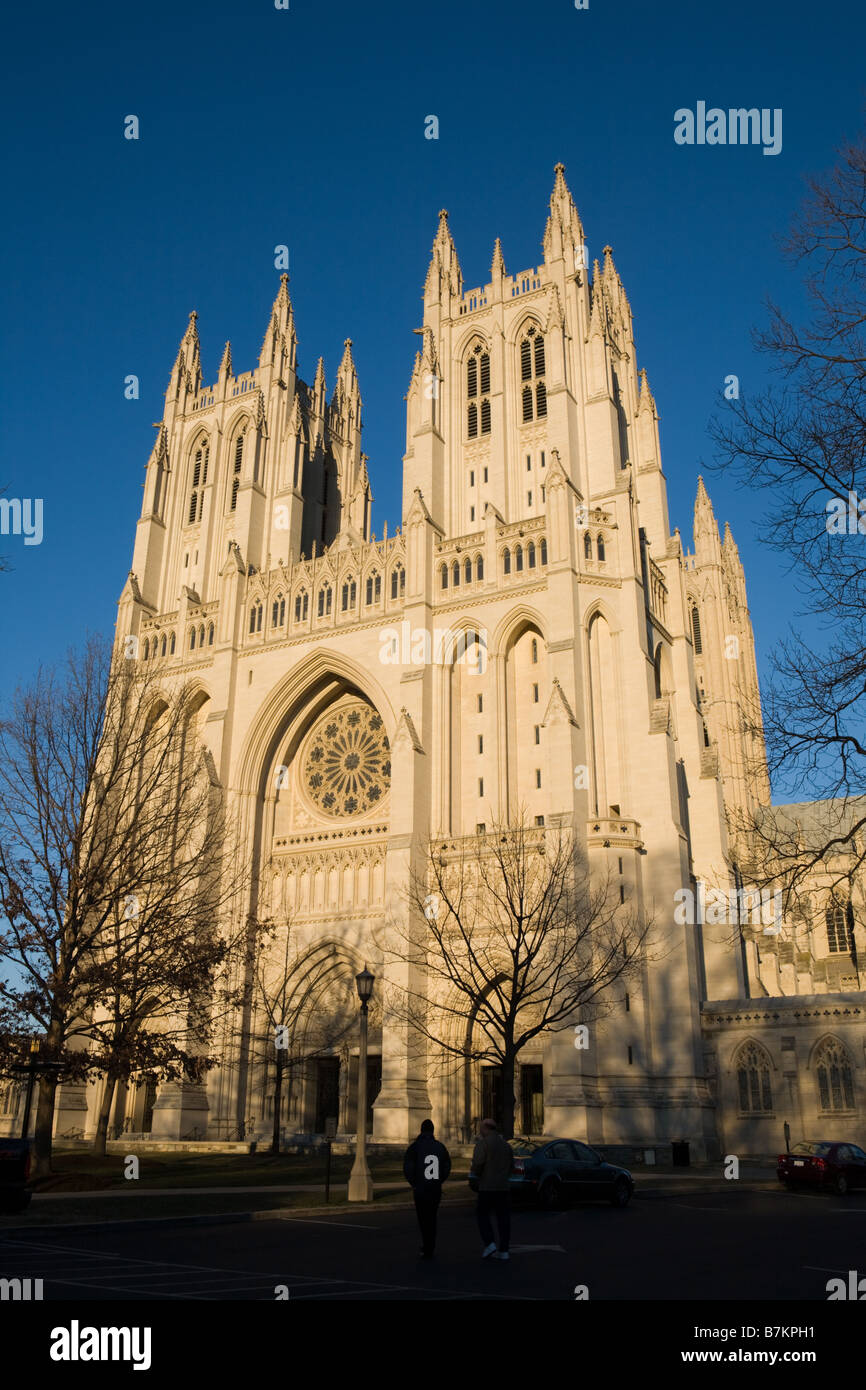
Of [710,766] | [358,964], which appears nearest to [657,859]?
[710,766]

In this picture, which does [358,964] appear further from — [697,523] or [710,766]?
[697,523]

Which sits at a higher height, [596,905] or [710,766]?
[710,766]

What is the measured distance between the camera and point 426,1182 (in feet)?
38.1

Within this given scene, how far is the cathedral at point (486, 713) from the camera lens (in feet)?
118

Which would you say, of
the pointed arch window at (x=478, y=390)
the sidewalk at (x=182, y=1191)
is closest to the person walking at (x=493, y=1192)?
the sidewalk at (x=182, y=1191)

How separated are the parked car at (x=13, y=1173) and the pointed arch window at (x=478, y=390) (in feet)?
125

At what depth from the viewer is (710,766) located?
141 ft

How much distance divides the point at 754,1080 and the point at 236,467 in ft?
128

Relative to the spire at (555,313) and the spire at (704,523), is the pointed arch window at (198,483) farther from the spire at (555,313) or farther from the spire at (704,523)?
the spire at (704,523)

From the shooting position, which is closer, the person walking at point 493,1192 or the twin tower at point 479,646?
the person walking at point 493,1192

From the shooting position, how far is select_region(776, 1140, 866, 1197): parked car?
23578mm

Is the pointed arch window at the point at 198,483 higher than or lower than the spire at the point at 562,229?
lower

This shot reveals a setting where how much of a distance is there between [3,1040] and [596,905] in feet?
59.1

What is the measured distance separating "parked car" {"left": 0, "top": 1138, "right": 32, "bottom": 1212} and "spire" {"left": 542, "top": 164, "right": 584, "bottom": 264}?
144ft
